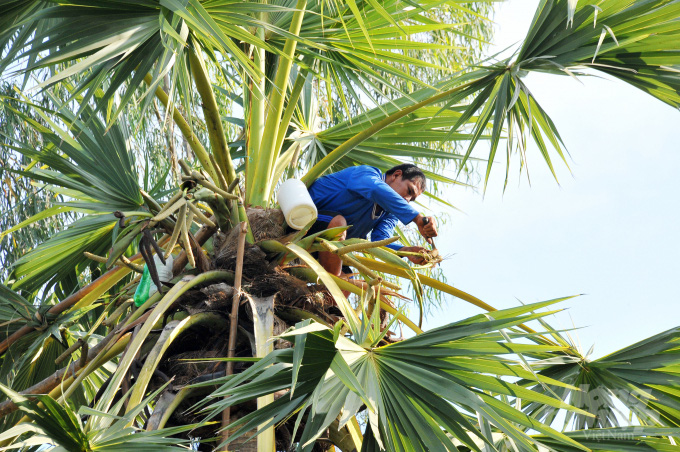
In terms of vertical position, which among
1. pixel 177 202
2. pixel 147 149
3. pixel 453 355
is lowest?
pixel 453 355

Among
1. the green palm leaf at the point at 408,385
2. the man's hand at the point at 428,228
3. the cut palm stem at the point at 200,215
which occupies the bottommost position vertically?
the green palm leaf at the point at 408,385

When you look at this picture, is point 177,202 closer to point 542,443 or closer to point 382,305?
point 382,305

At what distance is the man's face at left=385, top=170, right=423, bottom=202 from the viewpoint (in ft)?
13.9

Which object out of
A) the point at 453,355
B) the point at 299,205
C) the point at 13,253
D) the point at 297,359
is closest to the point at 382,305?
the point at 299,205

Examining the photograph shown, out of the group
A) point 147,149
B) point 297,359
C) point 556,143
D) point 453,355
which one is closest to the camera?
point 297,359

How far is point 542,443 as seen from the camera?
2.73 meters

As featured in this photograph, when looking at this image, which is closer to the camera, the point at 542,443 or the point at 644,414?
the point at 542,443

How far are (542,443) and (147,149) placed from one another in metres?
5.42

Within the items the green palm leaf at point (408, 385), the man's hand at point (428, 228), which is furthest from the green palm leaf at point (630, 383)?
the man's hand at point (428, 228)

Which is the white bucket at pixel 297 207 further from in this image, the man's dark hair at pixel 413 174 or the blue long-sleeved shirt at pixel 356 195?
the man's dark hair at pixel 413 174

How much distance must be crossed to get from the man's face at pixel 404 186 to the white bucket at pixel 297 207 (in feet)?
2.87

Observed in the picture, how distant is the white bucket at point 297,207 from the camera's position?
137 inches

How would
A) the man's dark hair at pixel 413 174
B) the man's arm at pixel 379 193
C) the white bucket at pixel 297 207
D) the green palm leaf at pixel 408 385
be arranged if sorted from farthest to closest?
the man's dark hair at pixel 413 174 → the man's arm at pixel 379 193 → the white bucket at pixel 297 207 → the green palm leaf at pixel 408 385

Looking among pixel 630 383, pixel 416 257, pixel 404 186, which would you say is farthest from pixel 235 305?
pixel 630 383
